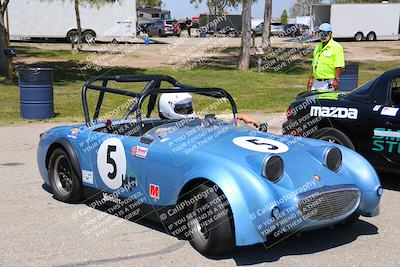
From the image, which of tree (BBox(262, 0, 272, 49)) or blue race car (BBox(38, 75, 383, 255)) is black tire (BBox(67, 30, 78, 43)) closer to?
tree (BBox(262, 0, 272, 49))

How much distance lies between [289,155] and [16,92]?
41.0ft

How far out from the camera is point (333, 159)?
4598mm

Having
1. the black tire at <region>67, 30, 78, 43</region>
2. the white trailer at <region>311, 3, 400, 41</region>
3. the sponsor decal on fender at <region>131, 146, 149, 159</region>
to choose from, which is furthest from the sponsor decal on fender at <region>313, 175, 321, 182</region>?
the white trailer at <region>311, 3, 400, 41</region>

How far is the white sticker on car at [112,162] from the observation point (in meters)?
5.02

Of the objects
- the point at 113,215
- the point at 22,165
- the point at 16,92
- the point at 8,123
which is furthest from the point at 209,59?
the point at 113,215

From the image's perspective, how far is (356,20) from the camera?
45.2 metres

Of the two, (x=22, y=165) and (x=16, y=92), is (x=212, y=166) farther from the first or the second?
(x=16, y=92)

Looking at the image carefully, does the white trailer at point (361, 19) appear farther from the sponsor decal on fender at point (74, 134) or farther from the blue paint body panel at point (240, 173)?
the blue paint body panel at point (240, 173)

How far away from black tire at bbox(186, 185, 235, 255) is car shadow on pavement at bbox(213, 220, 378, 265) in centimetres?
19

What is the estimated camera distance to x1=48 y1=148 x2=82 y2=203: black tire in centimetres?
563

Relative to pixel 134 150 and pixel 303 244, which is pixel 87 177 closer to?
pixel 134 150

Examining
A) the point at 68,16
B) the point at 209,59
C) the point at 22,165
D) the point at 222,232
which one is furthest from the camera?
the point at 68,16

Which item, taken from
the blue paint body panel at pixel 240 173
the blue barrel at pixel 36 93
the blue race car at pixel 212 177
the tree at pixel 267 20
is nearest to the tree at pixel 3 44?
the blue barrel at pixel 36 93

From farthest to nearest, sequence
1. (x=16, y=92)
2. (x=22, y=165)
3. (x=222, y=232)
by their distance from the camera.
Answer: (x=16, y=92), (x=22, y=165), (x=222, y=232)
